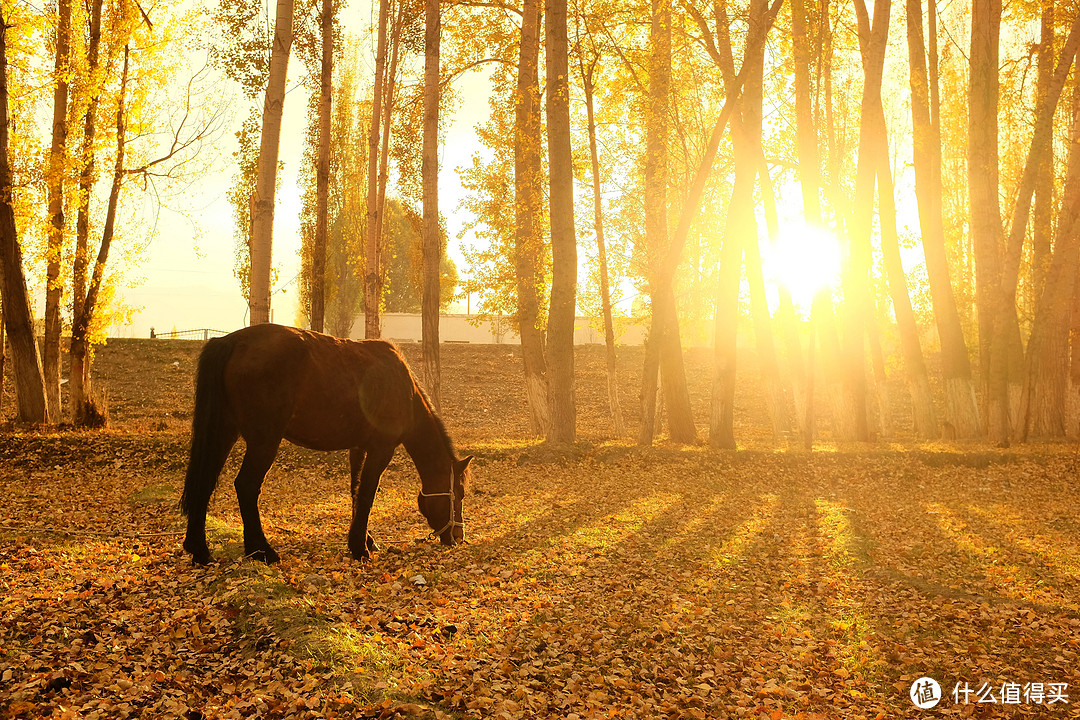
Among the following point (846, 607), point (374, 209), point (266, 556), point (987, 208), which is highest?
point (374, 209)

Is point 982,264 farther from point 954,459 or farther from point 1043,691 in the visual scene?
point 1043,691

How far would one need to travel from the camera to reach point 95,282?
1567 centimetres

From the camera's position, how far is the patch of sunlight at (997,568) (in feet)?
20.9

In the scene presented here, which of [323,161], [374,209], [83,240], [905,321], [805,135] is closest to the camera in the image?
[323,161]

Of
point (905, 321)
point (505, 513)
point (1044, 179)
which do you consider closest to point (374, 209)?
point (505, 513)

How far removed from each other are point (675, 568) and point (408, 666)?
3607mm

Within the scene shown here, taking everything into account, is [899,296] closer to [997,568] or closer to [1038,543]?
[1038,543]

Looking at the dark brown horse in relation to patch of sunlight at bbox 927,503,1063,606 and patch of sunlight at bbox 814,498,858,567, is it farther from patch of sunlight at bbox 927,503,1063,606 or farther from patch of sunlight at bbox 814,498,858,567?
patch of sunlight at bbox 927,503,1063,606

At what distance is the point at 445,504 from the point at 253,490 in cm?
210

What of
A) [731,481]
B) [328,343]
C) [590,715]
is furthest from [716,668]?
[731,481]

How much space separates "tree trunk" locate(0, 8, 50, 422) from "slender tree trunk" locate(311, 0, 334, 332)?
217 inches

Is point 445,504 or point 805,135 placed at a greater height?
point 805,135

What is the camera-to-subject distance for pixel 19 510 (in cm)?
849

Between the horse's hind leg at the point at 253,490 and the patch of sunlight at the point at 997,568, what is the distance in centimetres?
664
